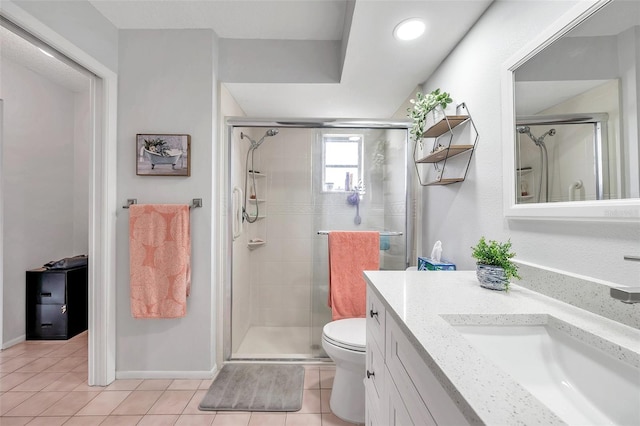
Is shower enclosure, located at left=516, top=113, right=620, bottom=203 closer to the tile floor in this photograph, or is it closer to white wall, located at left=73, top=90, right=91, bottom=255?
the tile floor

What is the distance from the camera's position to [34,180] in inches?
101

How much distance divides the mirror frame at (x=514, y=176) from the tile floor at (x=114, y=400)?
1.42m

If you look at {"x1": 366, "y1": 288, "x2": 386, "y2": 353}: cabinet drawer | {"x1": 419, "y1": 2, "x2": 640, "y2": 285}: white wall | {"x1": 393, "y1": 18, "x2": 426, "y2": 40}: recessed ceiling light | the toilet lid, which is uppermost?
{"x1": 393, "y1": 18, "x2": 426, "y2": 40}: recessed ceiling light

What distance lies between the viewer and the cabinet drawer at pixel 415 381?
503mm

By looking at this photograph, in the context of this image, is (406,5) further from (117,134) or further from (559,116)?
(117,134)

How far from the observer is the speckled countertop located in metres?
0.42

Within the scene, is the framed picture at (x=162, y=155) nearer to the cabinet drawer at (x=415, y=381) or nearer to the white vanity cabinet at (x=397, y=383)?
the white vanity cabinet at (x=397, y=383)

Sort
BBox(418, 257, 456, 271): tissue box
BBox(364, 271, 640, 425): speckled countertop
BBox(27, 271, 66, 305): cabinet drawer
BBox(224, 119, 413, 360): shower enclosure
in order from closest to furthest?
BBox(364, 271, 640, 425): speckled countertop
BBox(418, 257, 456, 271): tissue box
BBox(224, 119, 413, 360): shower enclosure
BBox(27, 271, 66, 305): cabinet drawer

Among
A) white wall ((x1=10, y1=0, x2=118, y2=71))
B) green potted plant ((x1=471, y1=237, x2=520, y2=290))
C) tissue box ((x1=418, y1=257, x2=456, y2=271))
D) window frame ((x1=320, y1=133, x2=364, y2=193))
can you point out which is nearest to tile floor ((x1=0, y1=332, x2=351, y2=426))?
tissue box ((x1=418, y1=257, x2=456, y2=271))

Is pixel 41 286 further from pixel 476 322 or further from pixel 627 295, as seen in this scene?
pixel 627 295

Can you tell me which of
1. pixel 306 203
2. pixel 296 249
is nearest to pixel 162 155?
pixel 306 203

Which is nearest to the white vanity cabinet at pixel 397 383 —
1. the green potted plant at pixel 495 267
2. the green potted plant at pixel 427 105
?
the green potted plant at pixel 495 267

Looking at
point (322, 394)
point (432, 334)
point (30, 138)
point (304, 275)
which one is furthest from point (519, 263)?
point (30, 138)

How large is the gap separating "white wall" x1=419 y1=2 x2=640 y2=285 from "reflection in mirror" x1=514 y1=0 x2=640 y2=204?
0.12 m
